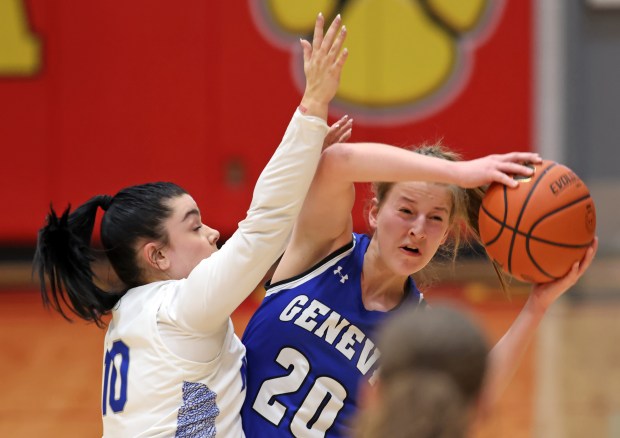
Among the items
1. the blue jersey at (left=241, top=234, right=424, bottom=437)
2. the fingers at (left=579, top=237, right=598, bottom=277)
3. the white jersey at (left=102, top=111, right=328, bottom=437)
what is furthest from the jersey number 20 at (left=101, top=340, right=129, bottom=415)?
the fingers at (left=579, top=237, right=598, bottom=277)

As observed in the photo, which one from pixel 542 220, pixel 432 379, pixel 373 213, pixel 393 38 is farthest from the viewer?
pixel 393 38

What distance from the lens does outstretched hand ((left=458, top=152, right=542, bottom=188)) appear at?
2646 millimetres

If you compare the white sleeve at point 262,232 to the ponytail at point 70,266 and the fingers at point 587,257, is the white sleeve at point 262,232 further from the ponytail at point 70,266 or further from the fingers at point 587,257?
the fingers at point 587,257

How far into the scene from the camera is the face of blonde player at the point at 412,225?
2.94m

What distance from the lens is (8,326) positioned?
323 inches

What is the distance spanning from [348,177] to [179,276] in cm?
61

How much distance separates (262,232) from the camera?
2582mm

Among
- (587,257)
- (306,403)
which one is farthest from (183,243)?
(587,257)

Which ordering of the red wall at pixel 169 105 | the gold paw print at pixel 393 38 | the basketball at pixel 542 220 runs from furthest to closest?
the red wall at pixel 169 105, the gold paw print at pixel 393 38, the basketball at pixel 542 220

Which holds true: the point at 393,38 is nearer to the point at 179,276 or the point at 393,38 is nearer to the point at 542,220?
the point at 179,276

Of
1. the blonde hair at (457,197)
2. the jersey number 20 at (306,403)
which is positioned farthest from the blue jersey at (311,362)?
the blonde hair at (457,197)

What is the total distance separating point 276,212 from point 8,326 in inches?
244

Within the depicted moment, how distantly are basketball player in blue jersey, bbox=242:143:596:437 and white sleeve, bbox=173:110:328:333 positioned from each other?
213 millimetres

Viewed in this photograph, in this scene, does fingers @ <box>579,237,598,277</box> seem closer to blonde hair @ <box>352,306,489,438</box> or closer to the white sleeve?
the white sleeve
